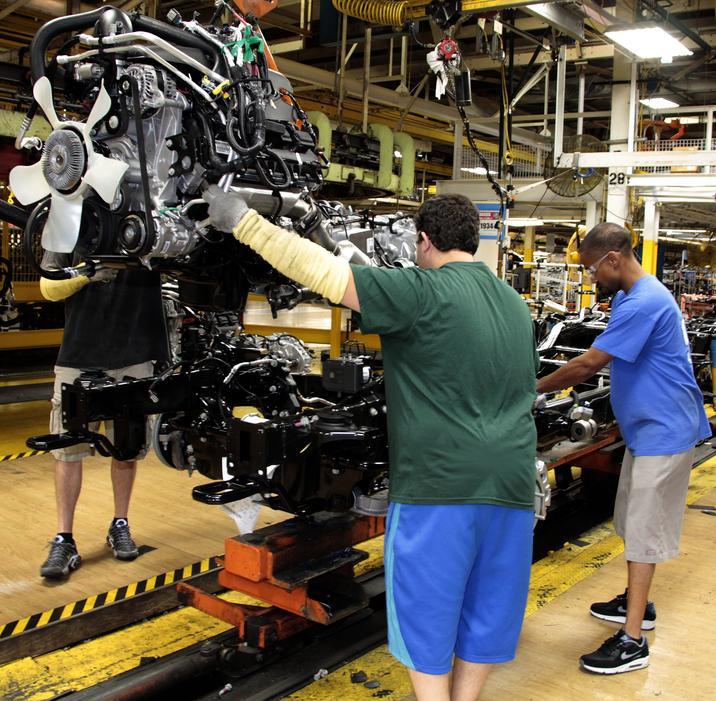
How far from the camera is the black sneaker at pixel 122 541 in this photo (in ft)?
13.1

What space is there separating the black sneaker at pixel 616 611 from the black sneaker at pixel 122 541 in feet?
7.18

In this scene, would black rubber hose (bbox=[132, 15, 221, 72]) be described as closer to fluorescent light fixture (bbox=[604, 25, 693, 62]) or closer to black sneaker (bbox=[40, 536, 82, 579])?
black sneaker (bbox=[40, 536, 82, 579])

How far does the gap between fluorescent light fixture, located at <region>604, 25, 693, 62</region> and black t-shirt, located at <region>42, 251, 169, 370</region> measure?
406cm

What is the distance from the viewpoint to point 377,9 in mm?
6043

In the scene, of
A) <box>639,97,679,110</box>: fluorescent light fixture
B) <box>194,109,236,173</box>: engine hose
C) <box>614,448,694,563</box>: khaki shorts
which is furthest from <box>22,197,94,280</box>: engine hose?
<box>639,97,679,110</box>: fluorescent light fixture

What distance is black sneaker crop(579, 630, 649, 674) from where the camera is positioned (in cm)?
291

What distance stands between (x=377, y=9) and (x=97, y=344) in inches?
145

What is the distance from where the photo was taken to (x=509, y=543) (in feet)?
7.06

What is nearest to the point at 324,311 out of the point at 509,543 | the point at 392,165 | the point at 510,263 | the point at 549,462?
the point at 392,165

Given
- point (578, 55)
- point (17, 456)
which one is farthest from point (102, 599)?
point (578, 55)

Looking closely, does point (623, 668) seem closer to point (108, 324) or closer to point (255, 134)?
point (255, 134)

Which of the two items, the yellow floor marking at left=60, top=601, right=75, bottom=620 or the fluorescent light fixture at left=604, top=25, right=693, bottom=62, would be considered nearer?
the yellow floor marking at left=60, top=601, right=75, bottom=620

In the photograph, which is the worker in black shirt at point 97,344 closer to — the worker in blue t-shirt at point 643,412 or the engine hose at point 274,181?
the engine hose at point 274,181

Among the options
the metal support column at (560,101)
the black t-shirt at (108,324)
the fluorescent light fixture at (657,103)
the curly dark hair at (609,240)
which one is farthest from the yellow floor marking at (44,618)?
the fluorescent light fixture at (657,103)
